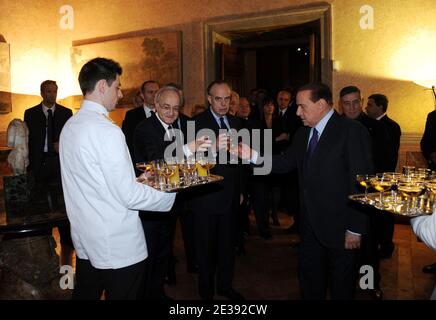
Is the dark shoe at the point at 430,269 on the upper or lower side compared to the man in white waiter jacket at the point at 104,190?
lower

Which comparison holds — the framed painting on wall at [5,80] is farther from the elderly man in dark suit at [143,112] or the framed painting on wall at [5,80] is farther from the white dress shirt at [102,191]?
the white dress shirt at [102,191]

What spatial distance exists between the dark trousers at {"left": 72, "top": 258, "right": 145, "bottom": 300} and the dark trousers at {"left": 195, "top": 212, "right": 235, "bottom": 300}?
1.22 metres

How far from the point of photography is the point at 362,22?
22.0ft

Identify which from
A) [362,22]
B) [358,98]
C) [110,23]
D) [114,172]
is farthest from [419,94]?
[110,23]

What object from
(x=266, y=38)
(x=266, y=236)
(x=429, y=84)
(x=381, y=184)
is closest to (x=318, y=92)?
(x=381, y=184)

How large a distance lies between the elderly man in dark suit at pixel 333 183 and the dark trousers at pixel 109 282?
1.26m

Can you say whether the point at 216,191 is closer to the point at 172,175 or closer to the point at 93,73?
the point at 172,175

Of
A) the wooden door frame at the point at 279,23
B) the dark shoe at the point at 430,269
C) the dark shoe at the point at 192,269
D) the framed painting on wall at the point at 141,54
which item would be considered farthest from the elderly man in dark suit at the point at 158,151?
the framed painting on wall at the point at 141,54

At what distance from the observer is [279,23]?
7.35 meters

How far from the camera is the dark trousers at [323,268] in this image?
2717 mm

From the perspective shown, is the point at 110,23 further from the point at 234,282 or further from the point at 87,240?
the point at 87,240

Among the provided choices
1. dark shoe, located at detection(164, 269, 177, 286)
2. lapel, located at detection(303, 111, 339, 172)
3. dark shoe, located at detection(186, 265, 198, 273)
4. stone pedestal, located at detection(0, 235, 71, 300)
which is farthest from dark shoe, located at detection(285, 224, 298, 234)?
stone pedestal, located at detection(0, 235, 71, 300)

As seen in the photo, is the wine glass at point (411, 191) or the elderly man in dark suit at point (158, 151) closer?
the wine glass at point (411, 191)

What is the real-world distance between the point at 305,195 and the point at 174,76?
6.24 m
